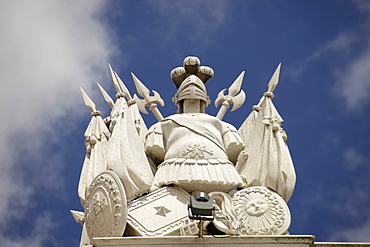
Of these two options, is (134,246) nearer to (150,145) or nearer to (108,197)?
(108,197)

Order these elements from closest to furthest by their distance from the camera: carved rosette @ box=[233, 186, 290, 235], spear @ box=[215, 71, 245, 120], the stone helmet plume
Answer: carved rosette @ box=[233, 186, 290, 235] < the stone helmet plume < spear @ box=[215, 71, 245, 120]

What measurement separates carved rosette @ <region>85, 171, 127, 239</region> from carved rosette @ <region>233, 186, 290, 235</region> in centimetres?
182

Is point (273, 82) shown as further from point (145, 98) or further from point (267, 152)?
point (145, 98)

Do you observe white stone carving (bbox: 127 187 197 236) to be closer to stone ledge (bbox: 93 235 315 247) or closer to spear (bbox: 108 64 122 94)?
stone ledge (bbox: 93 235 315 247)

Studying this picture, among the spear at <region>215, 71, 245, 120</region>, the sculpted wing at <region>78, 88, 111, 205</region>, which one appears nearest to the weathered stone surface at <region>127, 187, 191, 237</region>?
the sculpted wing at <region>78, 88, 111, 205</region>

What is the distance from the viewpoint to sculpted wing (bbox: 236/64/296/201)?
1384 cm

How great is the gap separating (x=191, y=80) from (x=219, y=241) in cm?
381

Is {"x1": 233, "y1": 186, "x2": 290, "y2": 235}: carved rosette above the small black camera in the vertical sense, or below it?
above

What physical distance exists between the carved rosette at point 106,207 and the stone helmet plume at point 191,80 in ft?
8.40

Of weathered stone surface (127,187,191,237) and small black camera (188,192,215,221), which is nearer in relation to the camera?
small black camera (188,192,215,221)

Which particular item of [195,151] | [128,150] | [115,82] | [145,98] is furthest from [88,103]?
[195,151]

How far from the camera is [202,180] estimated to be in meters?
13.6

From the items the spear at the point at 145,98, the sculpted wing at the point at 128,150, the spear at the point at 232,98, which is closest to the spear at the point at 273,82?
the spear at the point at 232,98

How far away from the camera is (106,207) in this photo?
13023mm
